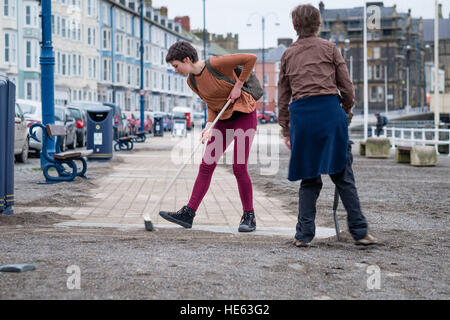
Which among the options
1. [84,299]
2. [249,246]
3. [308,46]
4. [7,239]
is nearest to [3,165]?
[7,239]

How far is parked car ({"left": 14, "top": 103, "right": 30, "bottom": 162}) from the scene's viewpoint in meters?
16.7

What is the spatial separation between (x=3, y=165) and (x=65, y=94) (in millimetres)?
50739

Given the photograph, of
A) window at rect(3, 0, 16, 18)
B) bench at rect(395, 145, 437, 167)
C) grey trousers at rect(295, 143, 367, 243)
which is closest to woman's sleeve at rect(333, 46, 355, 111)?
grey trousers at rect(295, 143, 367, 243)

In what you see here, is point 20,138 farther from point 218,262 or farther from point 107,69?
point 107,69

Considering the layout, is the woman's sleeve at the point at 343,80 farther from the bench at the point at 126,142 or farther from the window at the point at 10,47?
the window at the point at 10,47

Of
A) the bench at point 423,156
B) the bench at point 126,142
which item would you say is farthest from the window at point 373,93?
the bench at point 423,156

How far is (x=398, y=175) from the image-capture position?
48.4 feet

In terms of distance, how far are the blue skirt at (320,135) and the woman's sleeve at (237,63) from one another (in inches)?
35.1

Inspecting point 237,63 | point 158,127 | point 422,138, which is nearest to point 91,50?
point 158,127

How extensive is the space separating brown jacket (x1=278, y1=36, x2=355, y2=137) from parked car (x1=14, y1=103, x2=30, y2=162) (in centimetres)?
1197

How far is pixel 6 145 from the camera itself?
7.29 metres

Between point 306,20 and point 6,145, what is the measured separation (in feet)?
11.2

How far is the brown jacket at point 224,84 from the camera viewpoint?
6.29m
